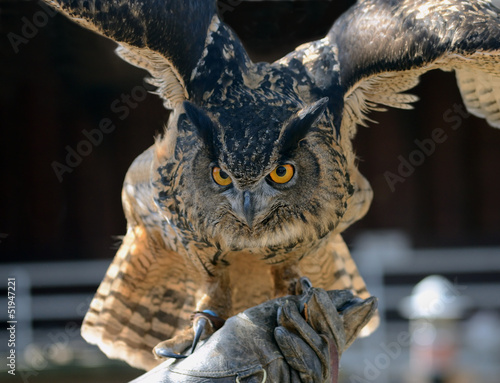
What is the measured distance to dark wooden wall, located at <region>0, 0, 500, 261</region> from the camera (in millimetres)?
6383

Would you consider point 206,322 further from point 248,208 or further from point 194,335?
point 248,208

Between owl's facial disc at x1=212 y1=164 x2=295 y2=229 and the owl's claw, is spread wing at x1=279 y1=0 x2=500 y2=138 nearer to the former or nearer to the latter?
owl's facial disc at x1=212 y1=164 x2=295 y2=229

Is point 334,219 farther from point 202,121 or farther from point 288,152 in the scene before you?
point 202,121

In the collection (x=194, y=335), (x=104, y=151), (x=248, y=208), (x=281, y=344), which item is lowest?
(x=281, y=344)

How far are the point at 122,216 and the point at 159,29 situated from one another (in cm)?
452

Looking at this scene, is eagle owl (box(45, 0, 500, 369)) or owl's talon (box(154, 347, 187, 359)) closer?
owl's talon (box(154, 347, 187, 359))

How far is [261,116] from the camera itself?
2.79 metres

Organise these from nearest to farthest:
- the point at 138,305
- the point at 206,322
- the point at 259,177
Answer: the point at 259,177, the point at 206,322, the point at 138,305

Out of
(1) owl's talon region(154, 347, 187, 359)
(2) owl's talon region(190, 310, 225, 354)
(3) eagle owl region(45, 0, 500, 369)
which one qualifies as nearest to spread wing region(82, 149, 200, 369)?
(3) eagle owl region(45, 0, 500, 369)

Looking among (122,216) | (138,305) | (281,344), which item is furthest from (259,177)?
(122,216)

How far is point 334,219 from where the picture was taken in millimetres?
3066

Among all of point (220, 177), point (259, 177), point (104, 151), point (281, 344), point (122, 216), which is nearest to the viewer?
point (281, 344)

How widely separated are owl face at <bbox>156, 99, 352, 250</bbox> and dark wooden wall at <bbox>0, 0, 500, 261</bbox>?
254cm

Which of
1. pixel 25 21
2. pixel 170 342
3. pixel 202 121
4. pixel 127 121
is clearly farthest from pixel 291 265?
pixel 127 121
